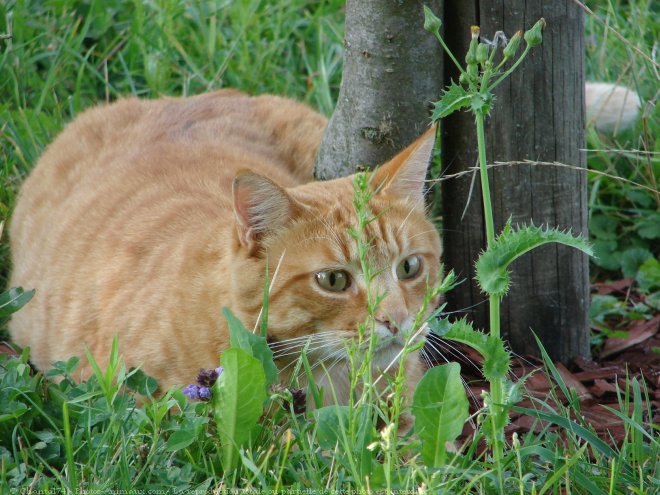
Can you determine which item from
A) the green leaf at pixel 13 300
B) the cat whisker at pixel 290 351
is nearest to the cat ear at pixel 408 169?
the cat whisker at pixel 290 351

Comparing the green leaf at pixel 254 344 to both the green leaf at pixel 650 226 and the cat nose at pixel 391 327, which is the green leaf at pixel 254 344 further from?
the green leaf at pixel 650 226

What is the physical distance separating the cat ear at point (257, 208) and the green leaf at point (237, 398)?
0.50 metres

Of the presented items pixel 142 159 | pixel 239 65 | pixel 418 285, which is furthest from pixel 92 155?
pixel 418 285

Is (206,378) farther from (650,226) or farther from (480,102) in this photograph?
(650,226)

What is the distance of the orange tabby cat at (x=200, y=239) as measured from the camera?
2.51 meters

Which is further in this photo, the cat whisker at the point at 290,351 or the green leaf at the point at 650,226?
the green leaf at the point at 650,226

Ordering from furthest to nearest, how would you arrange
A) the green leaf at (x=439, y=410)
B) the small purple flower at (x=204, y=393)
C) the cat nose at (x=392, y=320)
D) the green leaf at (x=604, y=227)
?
the green leaf at (x=604, y=227), the cat nose at (x=392, y=320), the small purple flower at (x=204, y=393), the green leaf at (x=439, y=410)

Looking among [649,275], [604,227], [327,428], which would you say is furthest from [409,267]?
[604,227]

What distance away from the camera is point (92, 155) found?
3555 mm

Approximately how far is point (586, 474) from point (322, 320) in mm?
762

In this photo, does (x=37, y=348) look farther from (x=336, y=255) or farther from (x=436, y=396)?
(x=436, y=396)

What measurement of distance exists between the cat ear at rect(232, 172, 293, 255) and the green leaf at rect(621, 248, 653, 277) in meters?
1.77

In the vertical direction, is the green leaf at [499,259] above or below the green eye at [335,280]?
above

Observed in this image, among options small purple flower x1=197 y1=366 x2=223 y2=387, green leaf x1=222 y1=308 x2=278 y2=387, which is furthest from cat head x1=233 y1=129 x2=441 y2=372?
small purple flower x1=197 y1=366 x2=223 y2=387
